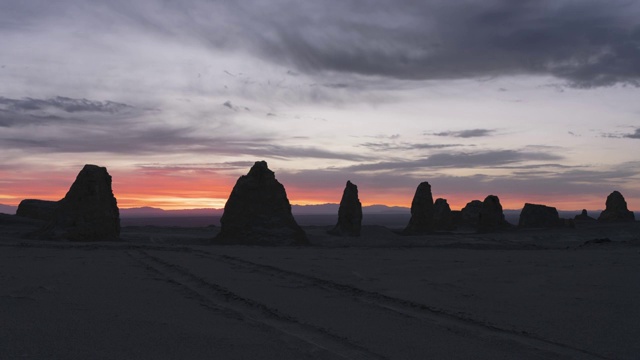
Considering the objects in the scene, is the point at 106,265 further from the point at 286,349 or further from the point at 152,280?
the point at 286,349

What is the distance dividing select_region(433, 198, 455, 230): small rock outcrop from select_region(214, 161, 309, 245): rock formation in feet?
101

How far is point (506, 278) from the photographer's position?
11.6 m

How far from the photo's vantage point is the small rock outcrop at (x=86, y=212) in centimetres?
2505

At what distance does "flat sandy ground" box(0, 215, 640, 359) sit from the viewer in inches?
234

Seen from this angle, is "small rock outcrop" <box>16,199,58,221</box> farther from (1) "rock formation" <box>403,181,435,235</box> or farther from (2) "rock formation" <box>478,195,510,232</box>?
(2) "rock formation" <box>478,195,510,232</box>

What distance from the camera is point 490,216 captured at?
4991 cm

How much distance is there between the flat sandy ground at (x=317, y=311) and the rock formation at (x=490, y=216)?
36360 mm

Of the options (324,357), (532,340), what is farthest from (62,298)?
(532,340)

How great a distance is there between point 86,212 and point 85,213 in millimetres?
66

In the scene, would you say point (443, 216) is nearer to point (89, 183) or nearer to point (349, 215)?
point (349, 215)

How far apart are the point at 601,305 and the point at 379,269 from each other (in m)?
6.21

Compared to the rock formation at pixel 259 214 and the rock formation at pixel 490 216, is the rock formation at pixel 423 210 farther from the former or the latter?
the rock formation at pixel 259 214

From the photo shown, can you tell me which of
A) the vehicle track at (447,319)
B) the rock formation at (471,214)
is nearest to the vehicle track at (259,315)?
the vehicle track at (447,319)

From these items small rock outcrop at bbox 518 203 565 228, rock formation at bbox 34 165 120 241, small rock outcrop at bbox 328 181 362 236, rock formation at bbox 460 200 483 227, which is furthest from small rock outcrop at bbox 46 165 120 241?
rock formation at bbox 460 200 483 227
